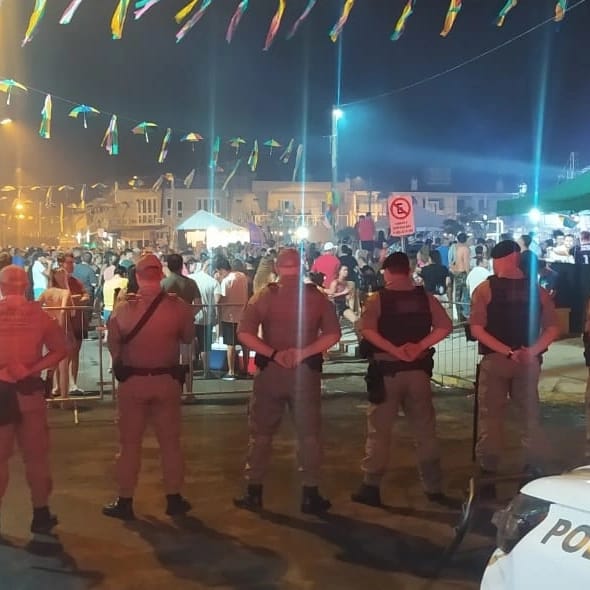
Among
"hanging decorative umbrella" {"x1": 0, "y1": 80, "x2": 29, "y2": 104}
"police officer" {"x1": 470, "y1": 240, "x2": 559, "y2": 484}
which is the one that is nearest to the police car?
"police officer" {"x1": 470, "y1": 240, "x2": 559, "y2": 484}

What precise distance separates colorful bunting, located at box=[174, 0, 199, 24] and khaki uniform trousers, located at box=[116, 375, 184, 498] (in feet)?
19.9

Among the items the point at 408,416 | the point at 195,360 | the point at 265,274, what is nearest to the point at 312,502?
the point at 408,416

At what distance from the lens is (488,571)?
273cm

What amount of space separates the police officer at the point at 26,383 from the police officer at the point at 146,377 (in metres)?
0.43

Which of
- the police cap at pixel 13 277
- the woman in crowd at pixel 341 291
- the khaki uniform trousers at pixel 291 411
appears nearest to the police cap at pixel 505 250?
the khaki uniform trousers at pixel 291 411

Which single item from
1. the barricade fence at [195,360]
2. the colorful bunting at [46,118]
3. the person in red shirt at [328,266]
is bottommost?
the barricade fence at [195,360]

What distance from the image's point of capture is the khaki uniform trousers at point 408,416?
560 centimetres

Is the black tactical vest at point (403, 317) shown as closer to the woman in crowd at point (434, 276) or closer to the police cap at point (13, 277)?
the police cap at point (13, 277)

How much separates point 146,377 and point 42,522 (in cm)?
113

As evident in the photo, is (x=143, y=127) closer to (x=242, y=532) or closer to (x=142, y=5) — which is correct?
(x=142, y=5)

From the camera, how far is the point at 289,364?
5.50 metres

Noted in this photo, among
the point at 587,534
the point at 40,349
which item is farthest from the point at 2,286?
the point at 587,534

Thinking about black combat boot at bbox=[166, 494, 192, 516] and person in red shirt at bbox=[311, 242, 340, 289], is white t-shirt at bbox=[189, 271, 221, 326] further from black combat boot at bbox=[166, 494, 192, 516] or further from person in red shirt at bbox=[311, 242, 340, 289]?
black combat boot at bbox=[166, 494, 192, 516]

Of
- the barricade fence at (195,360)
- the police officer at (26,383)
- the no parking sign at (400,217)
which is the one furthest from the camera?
the no parking sign at (400,217)
